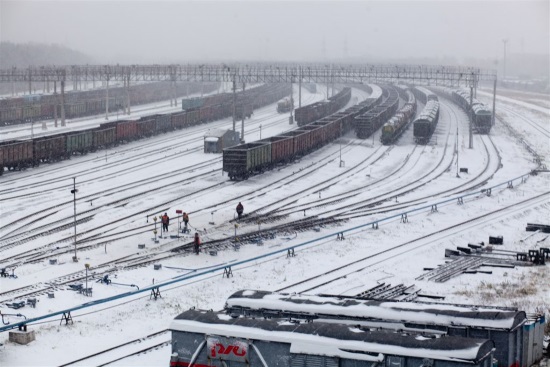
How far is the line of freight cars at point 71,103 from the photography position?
310 feet

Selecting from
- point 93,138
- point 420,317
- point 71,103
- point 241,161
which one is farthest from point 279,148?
point 71,103

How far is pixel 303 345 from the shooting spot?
2016 centimetres

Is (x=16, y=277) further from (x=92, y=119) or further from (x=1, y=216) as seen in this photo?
(x=92, y=119)

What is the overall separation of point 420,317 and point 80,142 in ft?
158

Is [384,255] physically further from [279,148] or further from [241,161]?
[279,148]

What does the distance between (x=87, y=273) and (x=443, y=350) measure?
17.2 meters

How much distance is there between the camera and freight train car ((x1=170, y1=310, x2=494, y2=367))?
62.8 feet

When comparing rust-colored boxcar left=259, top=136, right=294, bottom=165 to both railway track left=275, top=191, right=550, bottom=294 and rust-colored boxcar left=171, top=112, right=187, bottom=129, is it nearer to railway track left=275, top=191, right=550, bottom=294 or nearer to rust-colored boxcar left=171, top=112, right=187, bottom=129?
railway track left=275, top=191, right=550, bottom=294

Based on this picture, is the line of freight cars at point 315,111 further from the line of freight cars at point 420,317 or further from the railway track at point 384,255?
the line of freight cars at point 420,317

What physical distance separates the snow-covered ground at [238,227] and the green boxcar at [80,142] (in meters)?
0.94

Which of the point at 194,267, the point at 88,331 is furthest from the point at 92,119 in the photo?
the point at 88,331

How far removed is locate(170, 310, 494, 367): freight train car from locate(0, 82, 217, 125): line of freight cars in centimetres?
7242

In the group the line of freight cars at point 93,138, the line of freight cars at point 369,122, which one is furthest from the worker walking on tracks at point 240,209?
the line of freight cars at point 369,122

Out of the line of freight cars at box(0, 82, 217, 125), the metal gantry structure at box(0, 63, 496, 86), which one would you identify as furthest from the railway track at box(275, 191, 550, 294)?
the line of freight cars at box(0, 82, 217, 125)
